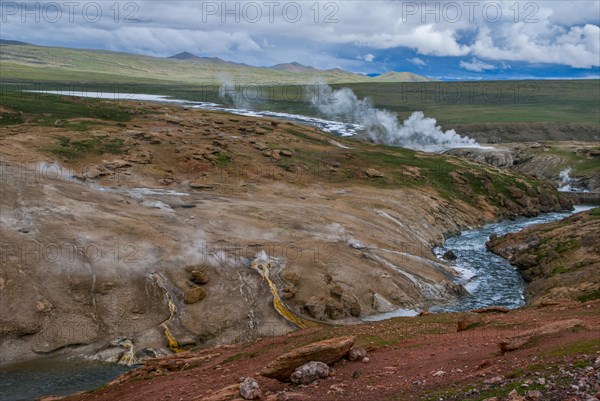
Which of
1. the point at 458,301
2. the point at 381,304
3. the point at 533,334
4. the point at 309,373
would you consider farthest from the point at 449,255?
the point at 309,373

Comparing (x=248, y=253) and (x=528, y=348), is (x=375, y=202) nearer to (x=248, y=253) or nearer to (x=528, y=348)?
(x=248, y=253)

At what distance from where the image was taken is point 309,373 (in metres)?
22.0

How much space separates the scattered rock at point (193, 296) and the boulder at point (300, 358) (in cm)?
1751

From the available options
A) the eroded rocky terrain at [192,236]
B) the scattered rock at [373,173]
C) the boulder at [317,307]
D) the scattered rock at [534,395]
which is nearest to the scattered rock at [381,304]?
the eroded rocky terrain at [192,236]

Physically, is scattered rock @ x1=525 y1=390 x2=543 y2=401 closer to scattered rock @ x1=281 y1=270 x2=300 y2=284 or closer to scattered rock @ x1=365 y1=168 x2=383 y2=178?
scattered rock @ x1=281 y1=270 x2=300 y2=284

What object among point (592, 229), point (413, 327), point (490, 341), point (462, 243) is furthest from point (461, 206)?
point (490, 341)

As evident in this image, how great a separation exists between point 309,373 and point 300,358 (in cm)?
75

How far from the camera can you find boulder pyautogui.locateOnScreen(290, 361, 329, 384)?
859 inches

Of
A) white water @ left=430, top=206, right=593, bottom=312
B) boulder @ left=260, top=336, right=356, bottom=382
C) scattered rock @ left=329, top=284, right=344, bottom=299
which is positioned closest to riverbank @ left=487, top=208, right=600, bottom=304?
white water @ left=430, top=206, right=593, bottom=312

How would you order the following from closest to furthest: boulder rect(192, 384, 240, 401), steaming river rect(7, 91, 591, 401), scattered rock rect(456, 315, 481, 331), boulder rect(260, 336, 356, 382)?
boulder rect(192, 384, 240, 401)
boulder rect(260, 336, 356, 382)
steaming river rect(7, 91, 591, 401)
scattered rock rect(456, 315, 481, 331)

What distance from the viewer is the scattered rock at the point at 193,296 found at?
39.2m

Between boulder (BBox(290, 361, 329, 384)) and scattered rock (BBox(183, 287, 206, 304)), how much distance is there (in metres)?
18.7

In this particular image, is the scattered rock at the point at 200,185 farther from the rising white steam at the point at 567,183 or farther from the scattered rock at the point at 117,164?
the rising white steam at the point at 567,183

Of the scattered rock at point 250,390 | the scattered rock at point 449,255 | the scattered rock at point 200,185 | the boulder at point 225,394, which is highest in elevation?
the scattered rock at point 200,185
